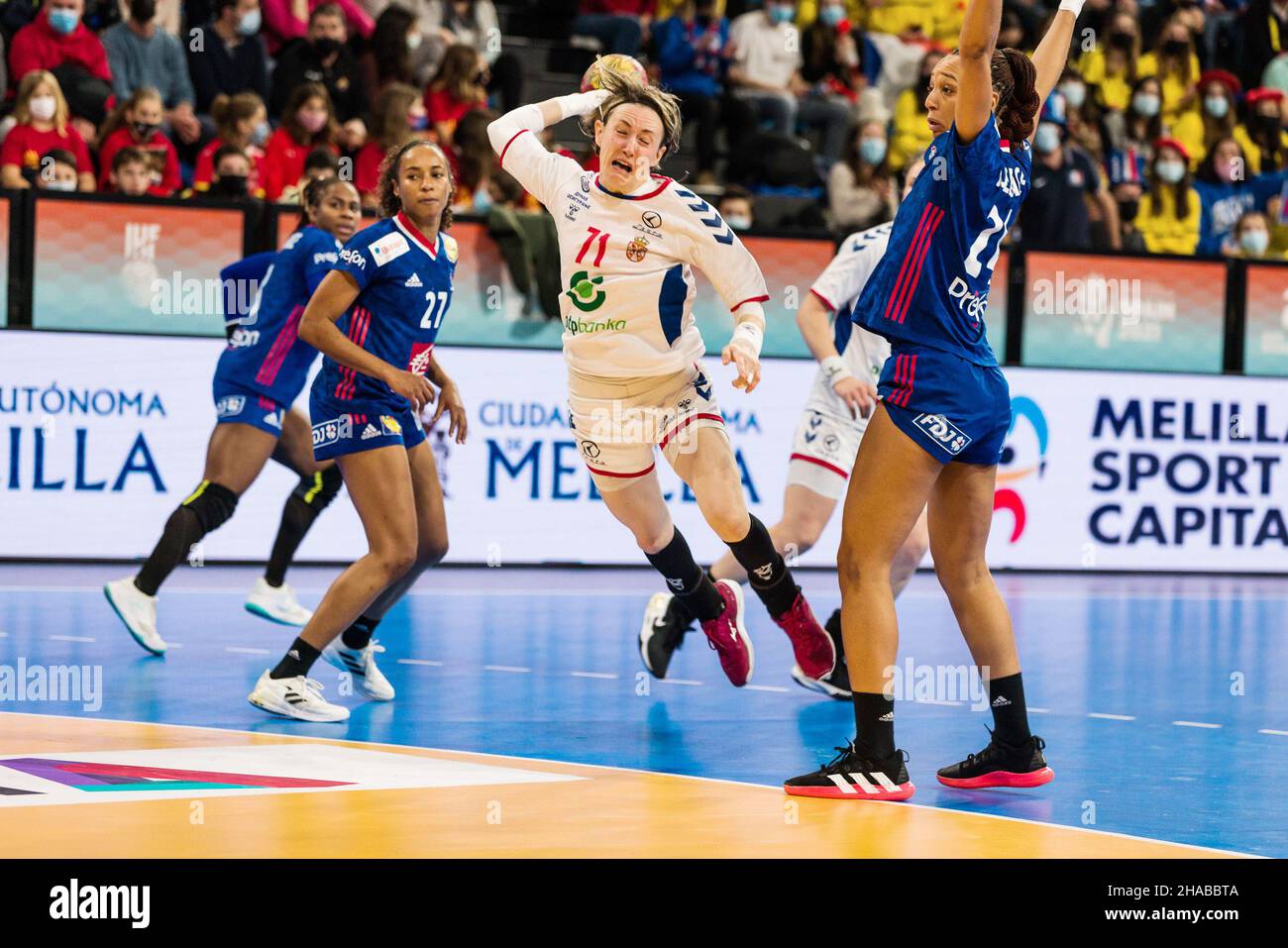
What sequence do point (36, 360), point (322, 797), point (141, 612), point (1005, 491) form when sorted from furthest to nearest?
point (1005, 491)
point (36, 360)
point (141, 612)
point (322, 797)

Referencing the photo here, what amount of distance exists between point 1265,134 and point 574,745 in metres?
14.5

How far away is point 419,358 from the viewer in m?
7.34

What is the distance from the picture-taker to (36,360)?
39.3ft

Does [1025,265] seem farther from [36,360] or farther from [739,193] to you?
[36,360]

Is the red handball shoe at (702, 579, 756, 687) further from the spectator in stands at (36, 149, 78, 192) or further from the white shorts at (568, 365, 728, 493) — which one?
the spectator in stands at (36, 149, 78, 192)

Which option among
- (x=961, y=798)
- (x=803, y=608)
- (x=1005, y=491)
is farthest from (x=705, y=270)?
(x=1005, y=491)

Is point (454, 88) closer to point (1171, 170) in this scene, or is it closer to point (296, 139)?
point (296, 139)

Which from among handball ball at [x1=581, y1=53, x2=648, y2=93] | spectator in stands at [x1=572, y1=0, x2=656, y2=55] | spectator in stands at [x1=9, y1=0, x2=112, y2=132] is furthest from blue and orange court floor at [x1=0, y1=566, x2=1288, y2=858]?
spectator in stands at [x1=572, y1=0, x2=656, y2=55]

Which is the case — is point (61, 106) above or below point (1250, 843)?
above

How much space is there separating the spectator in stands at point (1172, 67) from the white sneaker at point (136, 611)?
43.9 feet

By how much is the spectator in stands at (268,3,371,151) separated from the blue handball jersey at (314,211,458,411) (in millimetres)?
7602

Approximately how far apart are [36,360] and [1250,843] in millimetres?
9193

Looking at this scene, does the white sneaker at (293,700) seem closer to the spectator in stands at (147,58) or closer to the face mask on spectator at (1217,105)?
the spectator in stands at (147,58)

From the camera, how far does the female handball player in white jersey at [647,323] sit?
21.5 ft
